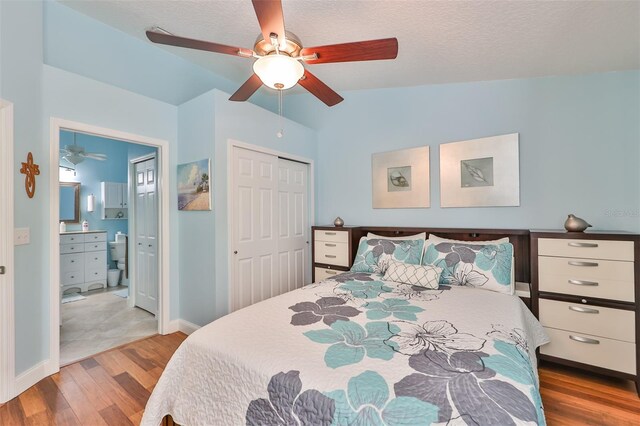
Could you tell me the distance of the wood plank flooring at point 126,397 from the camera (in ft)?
5.75

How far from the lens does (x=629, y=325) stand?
1.96 m

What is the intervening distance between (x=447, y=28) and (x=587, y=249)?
190 cm

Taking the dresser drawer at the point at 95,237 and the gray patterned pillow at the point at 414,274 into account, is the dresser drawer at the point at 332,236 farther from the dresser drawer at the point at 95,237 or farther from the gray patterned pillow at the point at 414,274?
the dresser drawer at the point at 95,237

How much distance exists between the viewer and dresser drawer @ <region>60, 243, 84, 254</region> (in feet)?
14.6

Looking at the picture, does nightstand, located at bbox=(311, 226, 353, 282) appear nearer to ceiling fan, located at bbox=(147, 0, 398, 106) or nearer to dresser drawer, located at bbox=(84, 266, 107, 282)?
ceiling fan, located at bbox=(147, 0, 398, 106)

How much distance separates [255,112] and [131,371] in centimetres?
262

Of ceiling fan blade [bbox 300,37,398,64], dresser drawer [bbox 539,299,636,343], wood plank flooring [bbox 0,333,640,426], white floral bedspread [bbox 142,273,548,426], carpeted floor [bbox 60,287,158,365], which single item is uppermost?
ceiling fan blade [bbox 300,37,398,64]

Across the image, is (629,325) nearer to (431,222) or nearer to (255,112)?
(431,222)

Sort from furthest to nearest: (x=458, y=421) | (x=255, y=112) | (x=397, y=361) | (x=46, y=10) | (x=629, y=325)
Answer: (x=255, y=112) < (x=46, y=10) < (x=629, y=325) < (x=397, y=361) < (x=458, y=421)

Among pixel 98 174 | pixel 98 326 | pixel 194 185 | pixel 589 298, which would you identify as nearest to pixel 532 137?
pixel 589 298

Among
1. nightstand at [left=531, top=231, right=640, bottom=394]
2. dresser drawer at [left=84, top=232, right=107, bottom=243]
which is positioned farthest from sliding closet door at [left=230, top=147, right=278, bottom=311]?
dresser drawer at [left=84, top=232, right=107, bottom=243]

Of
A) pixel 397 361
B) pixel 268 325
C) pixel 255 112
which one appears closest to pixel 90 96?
pixel 255 112

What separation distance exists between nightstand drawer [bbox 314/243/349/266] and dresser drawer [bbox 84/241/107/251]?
3.92 metres

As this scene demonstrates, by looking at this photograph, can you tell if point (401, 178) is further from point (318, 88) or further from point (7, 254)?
point (7, 254)
